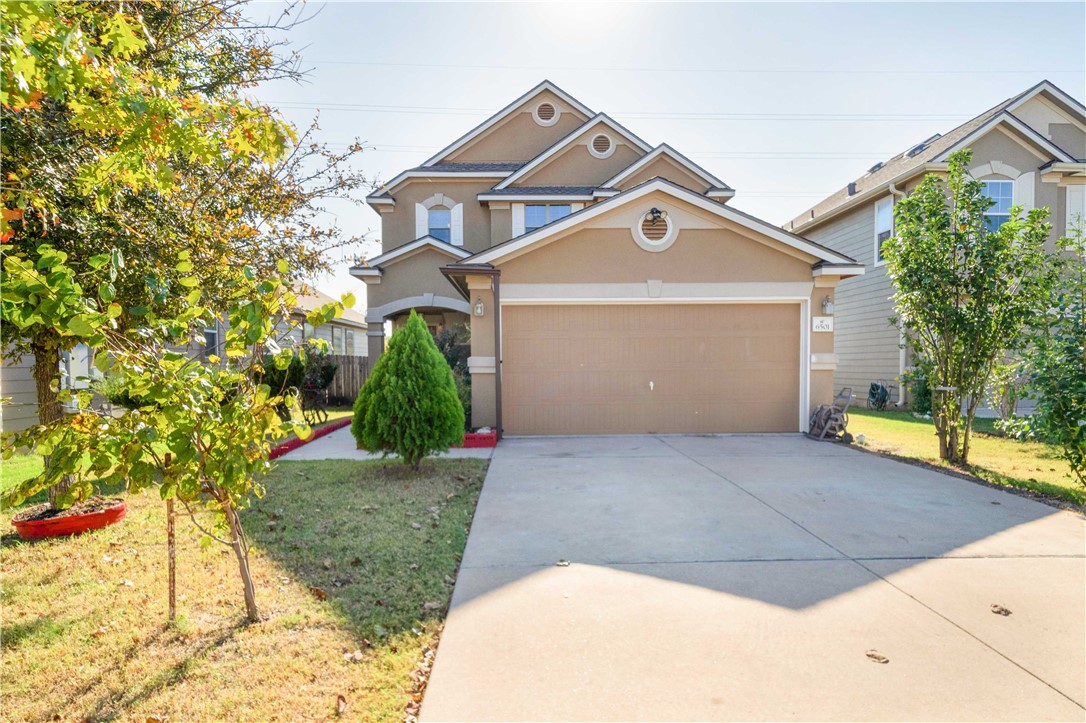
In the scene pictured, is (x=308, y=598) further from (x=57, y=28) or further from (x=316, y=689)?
(x=57, y=28)

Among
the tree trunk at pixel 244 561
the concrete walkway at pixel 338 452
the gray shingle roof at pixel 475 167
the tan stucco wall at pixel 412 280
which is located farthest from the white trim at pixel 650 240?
the tree trunk at pixel 244 561

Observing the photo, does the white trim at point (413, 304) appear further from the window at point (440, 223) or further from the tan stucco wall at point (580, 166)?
the tan stucco wall at point (580, 166)

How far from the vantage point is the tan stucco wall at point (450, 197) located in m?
16.2

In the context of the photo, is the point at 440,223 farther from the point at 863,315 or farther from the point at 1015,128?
the point at 1015,128

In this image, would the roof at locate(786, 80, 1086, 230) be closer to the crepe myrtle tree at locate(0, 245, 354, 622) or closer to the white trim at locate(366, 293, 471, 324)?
the white trim at locate(366, 293, 471, 324)

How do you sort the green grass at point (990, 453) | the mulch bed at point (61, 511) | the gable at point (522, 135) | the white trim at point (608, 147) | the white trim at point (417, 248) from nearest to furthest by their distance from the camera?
the mulch bed at point (61, 511)
the green grass at point (990, 453)
the white trim at point (417, 248)
the white trim at point (608, 147)
the gable at point (522, 135)


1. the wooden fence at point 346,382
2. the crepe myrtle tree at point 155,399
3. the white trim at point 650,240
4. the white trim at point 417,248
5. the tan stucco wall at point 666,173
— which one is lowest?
the wooden fence at point 346,382

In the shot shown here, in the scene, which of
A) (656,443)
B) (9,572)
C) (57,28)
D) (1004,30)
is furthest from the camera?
(656,443)

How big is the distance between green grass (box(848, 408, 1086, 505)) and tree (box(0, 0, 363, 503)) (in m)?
8.47

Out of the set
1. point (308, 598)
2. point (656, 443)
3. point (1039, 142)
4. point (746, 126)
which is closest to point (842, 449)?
point (656, 443)

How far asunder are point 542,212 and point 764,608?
1336 cm

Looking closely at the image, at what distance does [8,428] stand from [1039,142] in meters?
22.9

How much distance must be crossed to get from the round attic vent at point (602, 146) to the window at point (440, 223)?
445cm

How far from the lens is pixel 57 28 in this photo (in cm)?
213
